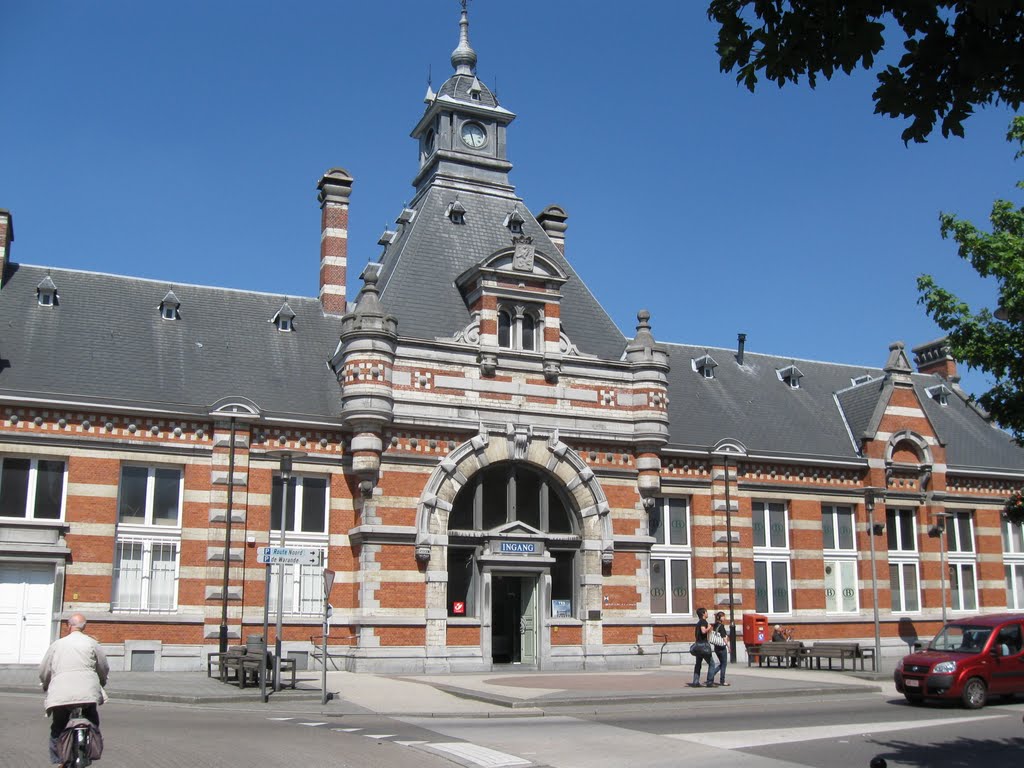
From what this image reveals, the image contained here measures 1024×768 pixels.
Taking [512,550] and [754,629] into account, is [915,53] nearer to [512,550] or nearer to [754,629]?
[512,550]

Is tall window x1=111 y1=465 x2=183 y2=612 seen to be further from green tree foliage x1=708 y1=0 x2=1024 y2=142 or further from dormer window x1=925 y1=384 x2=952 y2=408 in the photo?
dormer window x1=925 y1=384 x2=952 y2=408

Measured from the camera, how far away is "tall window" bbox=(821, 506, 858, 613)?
33.8m

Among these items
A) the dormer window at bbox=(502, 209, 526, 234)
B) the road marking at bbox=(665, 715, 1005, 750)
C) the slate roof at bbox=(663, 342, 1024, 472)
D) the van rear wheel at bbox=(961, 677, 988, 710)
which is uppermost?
the dormer window at bbox=(502, 209, 526, 234)

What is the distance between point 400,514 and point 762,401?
589 inches

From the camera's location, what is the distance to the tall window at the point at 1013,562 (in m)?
36.9

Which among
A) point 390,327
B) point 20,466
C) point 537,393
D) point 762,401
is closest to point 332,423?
point 390,327

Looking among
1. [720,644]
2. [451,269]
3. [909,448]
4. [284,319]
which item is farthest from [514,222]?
[720,644]

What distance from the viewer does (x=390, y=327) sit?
90.8 feet

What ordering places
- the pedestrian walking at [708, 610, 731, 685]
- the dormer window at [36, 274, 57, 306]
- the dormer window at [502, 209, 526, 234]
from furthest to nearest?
the dormer window at [502, 209, 526, 234]
the dormer window at [36, 274, 57, 306]
the pedestrian walking at [708, 610, 731, 685]

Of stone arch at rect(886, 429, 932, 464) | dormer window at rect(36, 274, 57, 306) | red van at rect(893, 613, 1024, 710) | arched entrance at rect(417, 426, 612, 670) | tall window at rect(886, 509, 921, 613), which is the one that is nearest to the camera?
red van at rect(893, 613, 1024, 710)

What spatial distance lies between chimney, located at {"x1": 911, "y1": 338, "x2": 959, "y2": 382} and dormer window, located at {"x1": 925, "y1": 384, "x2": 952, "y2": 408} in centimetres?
160

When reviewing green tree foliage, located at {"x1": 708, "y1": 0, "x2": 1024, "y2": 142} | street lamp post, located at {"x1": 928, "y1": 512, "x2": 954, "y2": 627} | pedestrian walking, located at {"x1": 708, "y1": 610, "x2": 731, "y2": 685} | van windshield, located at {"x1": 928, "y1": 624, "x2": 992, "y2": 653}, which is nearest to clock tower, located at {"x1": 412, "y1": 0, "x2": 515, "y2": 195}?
pedestrian walking, located at {"x1": 708, "y1": 610, "x2": 731, "y2": 685}

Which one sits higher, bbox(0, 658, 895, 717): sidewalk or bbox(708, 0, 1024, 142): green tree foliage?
bbox(708, 0, 1024, 142): green tree foliage

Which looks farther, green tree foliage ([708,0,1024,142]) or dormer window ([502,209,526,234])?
dormer window ([502,209,526,234])
